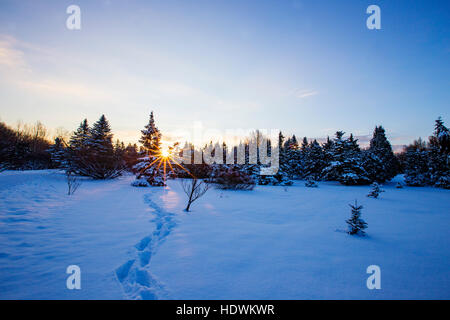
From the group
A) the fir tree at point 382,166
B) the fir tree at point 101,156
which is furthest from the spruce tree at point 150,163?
the fir tree at point 382,166

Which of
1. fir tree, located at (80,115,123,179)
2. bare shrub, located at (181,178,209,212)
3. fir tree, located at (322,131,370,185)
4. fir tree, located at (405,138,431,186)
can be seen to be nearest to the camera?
bare shrub, located at (181,178,209,212)

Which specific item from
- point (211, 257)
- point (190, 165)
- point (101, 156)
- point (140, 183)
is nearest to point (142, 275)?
point (211, 257)

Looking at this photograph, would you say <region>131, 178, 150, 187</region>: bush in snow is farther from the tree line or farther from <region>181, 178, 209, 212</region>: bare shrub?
<region>181, 178, 209, 212</region>: bare shrub

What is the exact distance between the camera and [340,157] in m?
23.1

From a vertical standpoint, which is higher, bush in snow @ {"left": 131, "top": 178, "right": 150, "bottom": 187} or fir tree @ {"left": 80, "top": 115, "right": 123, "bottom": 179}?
fir tree @ {"left": 80, "top": 115, "right": 123, "bottom": 179}

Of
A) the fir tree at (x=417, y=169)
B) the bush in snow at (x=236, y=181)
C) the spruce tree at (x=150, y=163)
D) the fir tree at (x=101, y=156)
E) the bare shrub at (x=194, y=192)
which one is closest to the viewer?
the bare shrub at (x=194, y=192)

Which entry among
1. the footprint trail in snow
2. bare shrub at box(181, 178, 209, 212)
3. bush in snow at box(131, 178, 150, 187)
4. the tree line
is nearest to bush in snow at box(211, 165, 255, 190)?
the tree line

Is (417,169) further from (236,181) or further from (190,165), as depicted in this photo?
(190,165)

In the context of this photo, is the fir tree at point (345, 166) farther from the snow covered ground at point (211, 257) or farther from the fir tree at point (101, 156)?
the fir tree at point (101, 156)

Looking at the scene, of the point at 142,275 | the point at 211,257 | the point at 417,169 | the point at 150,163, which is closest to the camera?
the point at 142,275

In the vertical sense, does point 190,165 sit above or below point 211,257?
above
